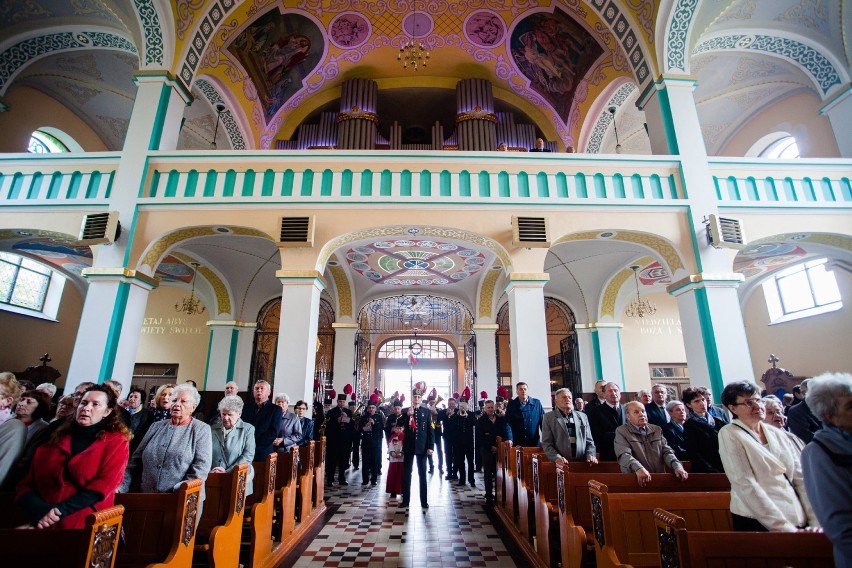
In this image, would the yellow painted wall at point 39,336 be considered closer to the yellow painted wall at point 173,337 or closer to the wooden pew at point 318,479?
the yellow painted wall at point 173,337

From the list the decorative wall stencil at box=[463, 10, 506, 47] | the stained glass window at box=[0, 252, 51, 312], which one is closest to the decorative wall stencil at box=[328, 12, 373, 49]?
the decorative wall stencil at box=[463, 10, 506, 47]

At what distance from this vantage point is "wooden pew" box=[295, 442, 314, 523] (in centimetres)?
455

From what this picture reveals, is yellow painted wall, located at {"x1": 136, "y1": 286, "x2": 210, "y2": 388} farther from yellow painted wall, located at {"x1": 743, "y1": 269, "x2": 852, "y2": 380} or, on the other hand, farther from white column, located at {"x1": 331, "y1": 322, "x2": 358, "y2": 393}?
yellow painted wall, located at {"x1": 743, "y1": 269, "x2": 852, "y2": 380}

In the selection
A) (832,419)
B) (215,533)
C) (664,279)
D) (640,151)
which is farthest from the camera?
(640,151)

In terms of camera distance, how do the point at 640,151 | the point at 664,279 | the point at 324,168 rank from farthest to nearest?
the point at 640,151 < the point at 664,279 < the point at 324,168

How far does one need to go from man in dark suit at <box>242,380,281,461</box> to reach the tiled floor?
38.9 inches

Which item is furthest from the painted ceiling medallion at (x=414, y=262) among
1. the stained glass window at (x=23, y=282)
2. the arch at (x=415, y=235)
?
the stained glass window at (x=23, y=282)

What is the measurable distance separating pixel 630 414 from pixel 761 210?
5.37 m

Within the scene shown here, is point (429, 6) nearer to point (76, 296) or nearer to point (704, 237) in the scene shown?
point (704, 237)

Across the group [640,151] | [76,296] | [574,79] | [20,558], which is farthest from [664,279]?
[76,296]

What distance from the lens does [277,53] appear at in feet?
32.6

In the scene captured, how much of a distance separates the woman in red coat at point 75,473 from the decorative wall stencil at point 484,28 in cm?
1048

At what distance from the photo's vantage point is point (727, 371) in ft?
19.5

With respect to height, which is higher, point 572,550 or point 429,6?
point 429,6
